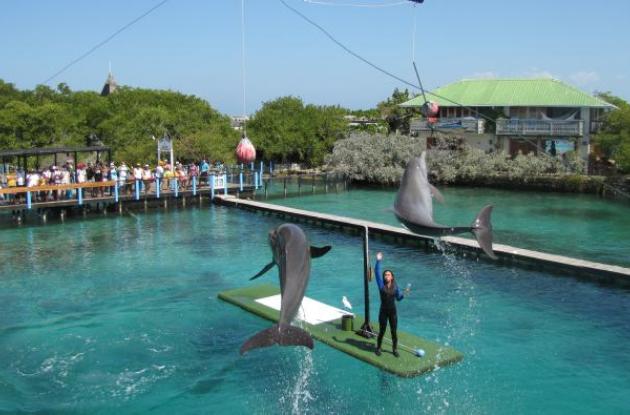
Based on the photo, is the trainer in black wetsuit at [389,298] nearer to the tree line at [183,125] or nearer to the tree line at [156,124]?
the tree line at [183,125]

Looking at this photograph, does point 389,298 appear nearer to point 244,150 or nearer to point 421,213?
point 421,213

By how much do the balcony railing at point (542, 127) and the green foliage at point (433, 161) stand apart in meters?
2.26

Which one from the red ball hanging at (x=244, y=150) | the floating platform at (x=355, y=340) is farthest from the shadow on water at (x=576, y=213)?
the red ball hanging at (x=244, y=150)

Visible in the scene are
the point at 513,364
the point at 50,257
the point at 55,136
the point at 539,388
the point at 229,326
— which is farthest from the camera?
the point at 55,136

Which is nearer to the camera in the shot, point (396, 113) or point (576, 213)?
point (576, 213)

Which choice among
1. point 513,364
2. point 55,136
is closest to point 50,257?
point 513,364

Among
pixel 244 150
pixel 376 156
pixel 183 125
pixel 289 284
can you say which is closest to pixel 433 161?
pixel 376 156

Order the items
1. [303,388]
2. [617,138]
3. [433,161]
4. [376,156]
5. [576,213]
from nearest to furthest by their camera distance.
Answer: [303,388] < [576,213] < [617,138] < [376,156] < [433,161]

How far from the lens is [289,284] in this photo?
27.7ft

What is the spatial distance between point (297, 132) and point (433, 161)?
16.9 meters

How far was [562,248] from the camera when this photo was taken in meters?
23.2

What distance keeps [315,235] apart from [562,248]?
9328 mm

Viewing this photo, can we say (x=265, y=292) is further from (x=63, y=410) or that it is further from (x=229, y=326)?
(x=63, y=410)

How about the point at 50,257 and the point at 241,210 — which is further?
the point at 241,210
